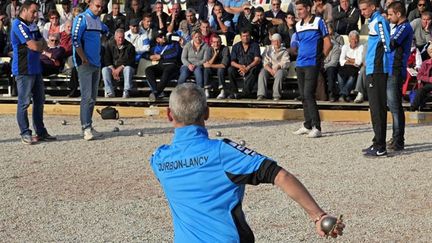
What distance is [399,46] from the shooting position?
988 centimetres

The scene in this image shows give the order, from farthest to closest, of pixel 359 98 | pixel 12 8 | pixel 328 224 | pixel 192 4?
pixel 12 8 → pixel 192 4 → pixel 359 98 → pixel 328 224

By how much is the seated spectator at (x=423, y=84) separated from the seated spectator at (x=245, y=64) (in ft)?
9.21

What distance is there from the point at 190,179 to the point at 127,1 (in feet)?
50.9

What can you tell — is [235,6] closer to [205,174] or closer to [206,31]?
[206,31]

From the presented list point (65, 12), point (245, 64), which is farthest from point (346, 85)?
point (65, 12)

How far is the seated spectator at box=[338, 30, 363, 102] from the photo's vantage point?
46.8 feet

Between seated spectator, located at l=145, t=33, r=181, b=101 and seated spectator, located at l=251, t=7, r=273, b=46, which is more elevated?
seated spectator, located at l=251, t=7, r=273, b=46

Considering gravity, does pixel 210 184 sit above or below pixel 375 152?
above

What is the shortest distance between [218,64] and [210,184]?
11.6m

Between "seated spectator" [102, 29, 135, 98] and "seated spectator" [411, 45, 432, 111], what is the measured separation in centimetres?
519

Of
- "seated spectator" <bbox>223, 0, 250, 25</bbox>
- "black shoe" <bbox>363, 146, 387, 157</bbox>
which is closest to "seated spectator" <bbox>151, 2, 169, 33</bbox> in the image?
"seated spectator" <bbox>223, 0, 250, 25</bbox>

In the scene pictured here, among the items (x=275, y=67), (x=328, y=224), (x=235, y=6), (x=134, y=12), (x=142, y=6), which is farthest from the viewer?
(x=142, y=6)

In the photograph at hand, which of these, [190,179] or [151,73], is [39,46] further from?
[190,179]

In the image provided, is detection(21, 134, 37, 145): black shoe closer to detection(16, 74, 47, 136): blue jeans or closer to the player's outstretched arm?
detection(16, 74, 47, 136): blue jeans
